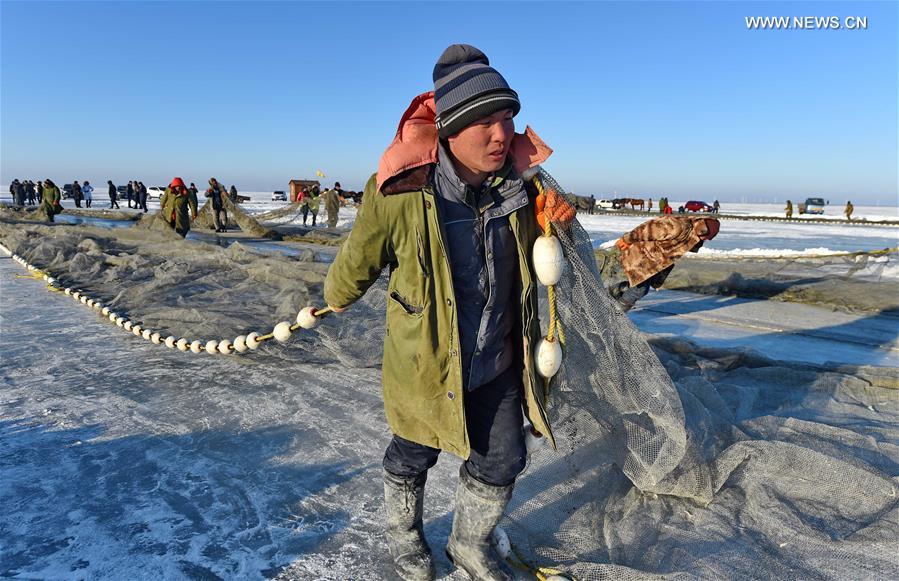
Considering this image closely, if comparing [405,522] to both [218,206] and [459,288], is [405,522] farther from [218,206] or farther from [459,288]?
[218,206]

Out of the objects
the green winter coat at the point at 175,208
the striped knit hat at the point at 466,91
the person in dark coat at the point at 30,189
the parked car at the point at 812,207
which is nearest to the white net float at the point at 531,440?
the striped knit hat at the point at 466,91

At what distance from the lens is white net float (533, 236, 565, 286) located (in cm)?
177

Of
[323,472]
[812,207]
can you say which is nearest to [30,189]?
[323,472]

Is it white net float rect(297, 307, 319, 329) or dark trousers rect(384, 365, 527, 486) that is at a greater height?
white net float rect(297, 307, 319, 329)

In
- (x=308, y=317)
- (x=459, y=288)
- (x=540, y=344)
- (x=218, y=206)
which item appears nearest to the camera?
(x=459, y=288)

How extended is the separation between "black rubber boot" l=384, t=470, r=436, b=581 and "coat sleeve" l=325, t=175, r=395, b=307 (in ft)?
2.24

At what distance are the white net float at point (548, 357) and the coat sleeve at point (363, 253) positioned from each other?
0.59 meters

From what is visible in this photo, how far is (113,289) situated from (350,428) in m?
4.85

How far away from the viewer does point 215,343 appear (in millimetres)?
4086

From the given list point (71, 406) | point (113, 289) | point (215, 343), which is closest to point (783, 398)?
point (215, 343)

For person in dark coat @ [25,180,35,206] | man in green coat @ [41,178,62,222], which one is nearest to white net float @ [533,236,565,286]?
man in green coat @ [41,178,62,222]

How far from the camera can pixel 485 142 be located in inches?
65.8

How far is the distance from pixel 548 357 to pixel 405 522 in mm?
782

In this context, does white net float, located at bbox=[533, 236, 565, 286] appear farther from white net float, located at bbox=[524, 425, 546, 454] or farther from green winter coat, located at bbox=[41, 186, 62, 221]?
green winter coat, located at bbox=[41, 186, 62, 221]
